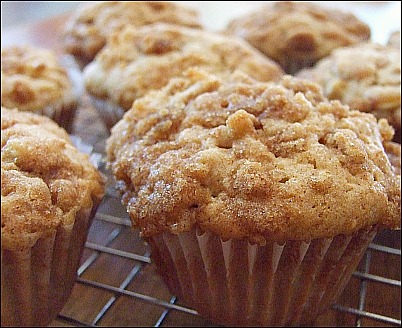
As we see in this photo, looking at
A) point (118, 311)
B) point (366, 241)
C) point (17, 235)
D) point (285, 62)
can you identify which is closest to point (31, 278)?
point (17, 235)

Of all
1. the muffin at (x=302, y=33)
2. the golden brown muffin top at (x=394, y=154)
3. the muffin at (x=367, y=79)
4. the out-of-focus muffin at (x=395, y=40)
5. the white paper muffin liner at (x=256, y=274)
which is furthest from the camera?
the muffin at (x=302, y=33)

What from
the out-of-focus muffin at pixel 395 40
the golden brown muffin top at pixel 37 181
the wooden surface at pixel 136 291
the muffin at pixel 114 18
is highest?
the out-of-focus muffin at pixel 395 40

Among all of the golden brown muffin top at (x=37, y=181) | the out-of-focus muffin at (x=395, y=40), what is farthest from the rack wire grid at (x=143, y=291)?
the out-of-focus muffin at (x=395, y=40)

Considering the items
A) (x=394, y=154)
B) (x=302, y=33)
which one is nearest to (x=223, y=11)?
(x=302, y=33)

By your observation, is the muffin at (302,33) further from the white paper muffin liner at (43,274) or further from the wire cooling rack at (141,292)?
the white paper muffin liner at (43,274)

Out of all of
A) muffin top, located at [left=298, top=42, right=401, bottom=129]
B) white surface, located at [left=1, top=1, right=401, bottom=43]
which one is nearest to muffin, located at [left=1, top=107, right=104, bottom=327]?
white surface, located at [left=1, top=1, right=401, bottom=43]

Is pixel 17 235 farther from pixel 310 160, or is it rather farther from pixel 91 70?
pixel 91 70

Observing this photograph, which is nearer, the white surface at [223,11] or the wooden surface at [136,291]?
the white surface at [223,11]

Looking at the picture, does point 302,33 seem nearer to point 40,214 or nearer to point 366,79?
point 366,79
